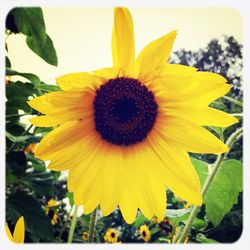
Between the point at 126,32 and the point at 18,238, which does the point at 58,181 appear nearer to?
the point at 18,238

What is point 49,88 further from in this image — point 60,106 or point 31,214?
point 31,214

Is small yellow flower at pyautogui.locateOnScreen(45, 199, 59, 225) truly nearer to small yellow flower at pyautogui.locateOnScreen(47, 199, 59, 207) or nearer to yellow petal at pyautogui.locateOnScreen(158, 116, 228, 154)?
small yellow flower at pyautogui.locateOnScreen(47, 199, 59, 207)

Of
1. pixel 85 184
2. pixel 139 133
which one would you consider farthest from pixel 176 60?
pixel 85 184

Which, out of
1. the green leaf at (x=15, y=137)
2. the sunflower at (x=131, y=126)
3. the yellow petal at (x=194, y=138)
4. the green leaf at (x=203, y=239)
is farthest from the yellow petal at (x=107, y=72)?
the green leaf at (x=203, y=239)

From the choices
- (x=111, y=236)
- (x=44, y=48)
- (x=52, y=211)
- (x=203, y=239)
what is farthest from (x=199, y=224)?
(x=44, y=48)


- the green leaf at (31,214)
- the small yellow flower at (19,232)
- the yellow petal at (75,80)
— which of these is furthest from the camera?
the green leaf at (31,214)

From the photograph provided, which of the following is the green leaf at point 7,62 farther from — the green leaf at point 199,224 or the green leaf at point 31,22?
the green leaf at point 199,224

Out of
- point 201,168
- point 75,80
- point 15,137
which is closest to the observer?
point 75,80
